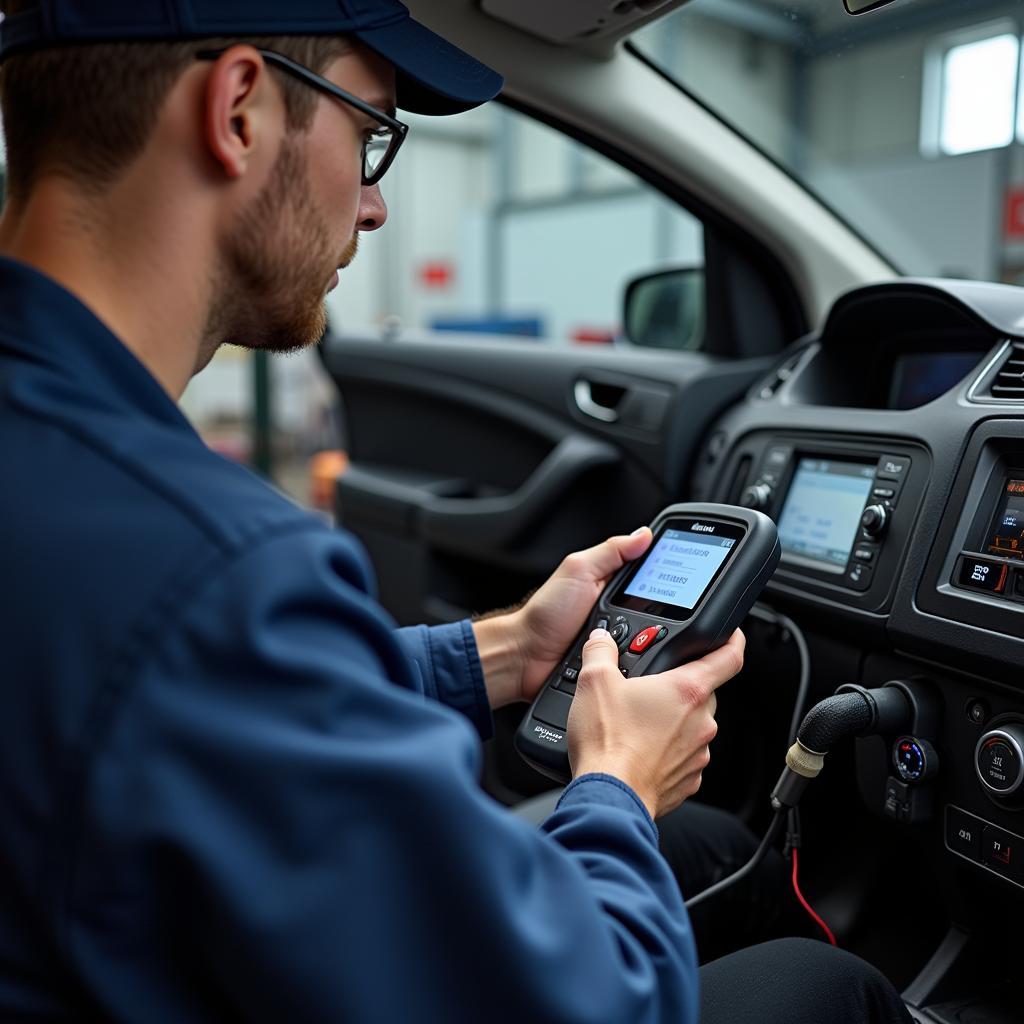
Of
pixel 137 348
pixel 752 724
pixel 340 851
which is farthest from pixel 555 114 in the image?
pixel 340 851

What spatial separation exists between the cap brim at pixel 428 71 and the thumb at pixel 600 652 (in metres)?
0.47

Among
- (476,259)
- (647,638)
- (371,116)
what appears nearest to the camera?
(371,116)

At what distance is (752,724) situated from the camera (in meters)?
1.57

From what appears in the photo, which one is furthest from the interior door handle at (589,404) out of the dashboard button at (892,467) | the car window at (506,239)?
the car window at (506,239)

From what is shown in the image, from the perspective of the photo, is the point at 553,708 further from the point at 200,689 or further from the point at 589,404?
the point at 589,404

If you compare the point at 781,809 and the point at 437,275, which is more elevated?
the point at 437,275

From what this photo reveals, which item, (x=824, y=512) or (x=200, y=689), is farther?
(x=824, y=512)

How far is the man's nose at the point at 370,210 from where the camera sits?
3.15 ft

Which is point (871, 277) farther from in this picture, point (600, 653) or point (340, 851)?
point (340, 851)

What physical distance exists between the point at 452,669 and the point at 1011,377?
26.3 inches

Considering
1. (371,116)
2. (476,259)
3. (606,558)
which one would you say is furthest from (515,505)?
(476,259)

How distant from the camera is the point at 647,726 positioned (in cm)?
80

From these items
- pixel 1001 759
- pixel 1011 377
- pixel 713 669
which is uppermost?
pixel 1011 377

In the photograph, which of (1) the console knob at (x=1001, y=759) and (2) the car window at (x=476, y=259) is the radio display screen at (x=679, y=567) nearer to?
(1) the console knob at (x=1001, y=759)
